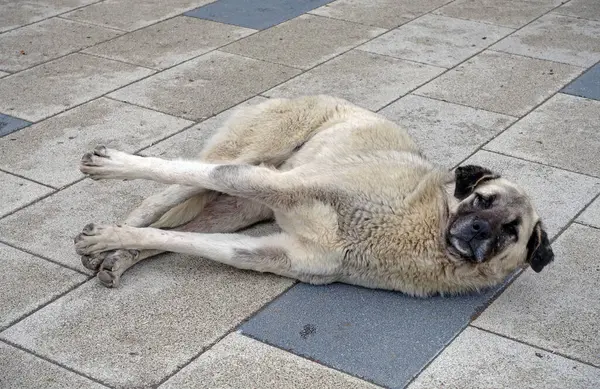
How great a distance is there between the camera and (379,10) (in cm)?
985

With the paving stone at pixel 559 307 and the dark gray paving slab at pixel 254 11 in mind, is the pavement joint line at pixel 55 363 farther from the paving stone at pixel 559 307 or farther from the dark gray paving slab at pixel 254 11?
the dark gray paving slab at pixel 254 11

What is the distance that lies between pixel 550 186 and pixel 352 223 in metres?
1.89

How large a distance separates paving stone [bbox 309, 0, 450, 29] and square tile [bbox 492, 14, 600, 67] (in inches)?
42.4

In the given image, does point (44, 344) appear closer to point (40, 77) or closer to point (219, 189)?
point (219, 189)

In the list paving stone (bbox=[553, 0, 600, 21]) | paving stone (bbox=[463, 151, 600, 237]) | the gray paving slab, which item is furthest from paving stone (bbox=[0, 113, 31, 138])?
paving stone (bbox=[553, 0, 600, 21])

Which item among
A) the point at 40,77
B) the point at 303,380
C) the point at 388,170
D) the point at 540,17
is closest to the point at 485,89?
the point at 540,17

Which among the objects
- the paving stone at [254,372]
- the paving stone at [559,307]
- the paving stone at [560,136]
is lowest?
the paving stone at [560,136]

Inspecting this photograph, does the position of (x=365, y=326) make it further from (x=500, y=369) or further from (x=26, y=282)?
(x=26, y=282)

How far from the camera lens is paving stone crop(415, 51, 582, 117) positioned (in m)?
7.65

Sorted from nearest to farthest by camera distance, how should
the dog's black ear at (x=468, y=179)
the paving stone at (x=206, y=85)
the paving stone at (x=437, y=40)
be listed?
the dog's black ear at (x=468, y=179) < the paving stone at (x=206, y=85) < the paving stone at (x=437, y=40)

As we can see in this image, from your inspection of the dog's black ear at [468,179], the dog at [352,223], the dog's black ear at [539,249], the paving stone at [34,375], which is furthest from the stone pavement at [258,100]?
the dog's black ear at [468,179]

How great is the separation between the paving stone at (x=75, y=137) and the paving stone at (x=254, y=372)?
2108 mm

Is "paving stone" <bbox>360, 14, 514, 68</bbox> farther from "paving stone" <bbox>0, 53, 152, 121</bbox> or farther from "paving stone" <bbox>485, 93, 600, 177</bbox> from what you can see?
"paving stone" <bbox>0, 53, 152, 121</bbox>

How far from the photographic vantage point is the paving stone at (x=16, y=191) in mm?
5863
